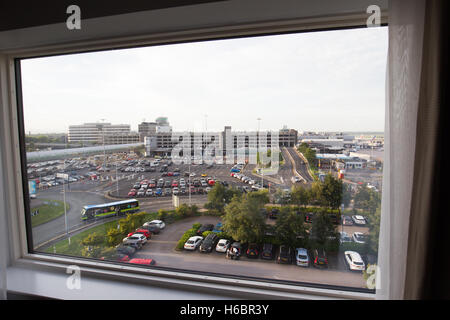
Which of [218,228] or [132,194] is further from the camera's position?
A: [132,194]

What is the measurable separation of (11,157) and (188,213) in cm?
149

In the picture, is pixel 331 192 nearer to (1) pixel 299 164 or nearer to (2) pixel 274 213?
(1) pixel 299 164

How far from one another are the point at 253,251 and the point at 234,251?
12 centimetres

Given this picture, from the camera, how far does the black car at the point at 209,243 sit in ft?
4.79

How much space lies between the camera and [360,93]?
130cm

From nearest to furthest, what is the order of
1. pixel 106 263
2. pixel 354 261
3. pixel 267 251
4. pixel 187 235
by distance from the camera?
pixel 354 261 → pixel 267 251 → pixel 187 235 → pixel 106 263

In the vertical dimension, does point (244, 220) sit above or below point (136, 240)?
above

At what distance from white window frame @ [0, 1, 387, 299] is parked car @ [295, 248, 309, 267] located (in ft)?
0.47

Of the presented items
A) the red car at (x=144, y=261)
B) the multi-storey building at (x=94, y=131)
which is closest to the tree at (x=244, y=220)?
the red car at (x=144, y=261)

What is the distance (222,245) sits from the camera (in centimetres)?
145

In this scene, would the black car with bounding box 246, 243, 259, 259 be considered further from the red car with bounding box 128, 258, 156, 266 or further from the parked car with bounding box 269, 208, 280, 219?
the red car with bounding box 128, 258, 156, 266

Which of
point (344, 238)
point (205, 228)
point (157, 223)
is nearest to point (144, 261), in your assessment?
point (157, 223)

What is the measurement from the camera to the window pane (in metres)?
1.30
